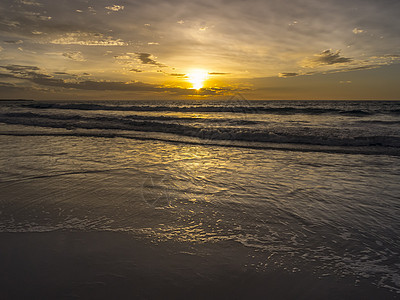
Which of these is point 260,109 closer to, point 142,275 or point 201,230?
point 201,230

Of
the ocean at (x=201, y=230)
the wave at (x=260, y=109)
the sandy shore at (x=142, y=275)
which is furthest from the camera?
the wave at (x=260, y=109)

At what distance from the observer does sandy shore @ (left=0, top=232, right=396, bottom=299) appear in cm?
223

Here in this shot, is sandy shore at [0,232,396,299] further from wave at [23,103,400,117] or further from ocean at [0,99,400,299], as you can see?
wave at [23,103,400,117]

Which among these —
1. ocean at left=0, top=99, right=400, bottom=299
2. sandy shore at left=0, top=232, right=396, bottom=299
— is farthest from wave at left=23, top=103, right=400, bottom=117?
sandy shore at left=0, top=232, right=396, bottom=299

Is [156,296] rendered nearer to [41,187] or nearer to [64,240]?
[64,240]

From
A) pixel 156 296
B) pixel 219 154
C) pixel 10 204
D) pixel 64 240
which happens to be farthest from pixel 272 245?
pixel 219 154

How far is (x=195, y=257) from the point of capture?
2.76 meters

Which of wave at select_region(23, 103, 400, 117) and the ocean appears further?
wave at select_region(23, 103, 400, 117)

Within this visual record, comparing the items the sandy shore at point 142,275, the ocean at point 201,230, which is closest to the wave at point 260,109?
the ocean at point 201,230

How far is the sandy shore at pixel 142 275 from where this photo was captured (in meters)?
2.23

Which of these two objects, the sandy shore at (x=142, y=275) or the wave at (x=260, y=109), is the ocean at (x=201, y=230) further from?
the wave at (x=260, y=109)

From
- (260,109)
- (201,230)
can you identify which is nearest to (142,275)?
(201,230)

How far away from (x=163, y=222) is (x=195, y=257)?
96cm

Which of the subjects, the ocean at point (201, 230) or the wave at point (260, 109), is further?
the wave at point (260, 109)
